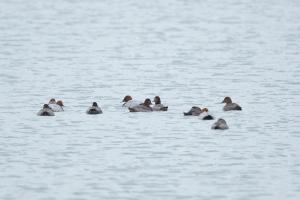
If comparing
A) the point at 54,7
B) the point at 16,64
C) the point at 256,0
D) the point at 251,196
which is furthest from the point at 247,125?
the point at 256,0

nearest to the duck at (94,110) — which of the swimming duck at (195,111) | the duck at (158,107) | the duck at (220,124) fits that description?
the duck at (158,107)

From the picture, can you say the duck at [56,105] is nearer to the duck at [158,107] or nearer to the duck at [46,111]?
the duck at [46,111]

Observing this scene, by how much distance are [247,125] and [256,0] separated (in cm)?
6437

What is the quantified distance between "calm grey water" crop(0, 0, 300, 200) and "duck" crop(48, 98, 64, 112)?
26 cm

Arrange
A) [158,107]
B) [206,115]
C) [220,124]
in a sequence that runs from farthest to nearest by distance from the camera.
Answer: [158,107] < [206,115] < [220,124]

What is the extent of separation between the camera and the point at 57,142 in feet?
80.9

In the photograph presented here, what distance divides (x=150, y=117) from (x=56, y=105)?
100 inches

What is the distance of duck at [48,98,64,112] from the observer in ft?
92.7

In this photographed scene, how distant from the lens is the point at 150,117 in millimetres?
27953

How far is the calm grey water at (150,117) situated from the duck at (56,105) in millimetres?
264

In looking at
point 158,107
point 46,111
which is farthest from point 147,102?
point 46,111

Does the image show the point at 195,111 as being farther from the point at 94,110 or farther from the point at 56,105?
the point at 56,105

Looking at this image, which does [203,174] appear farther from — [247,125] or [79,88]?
[79,88]

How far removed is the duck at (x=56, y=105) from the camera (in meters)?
28.3
